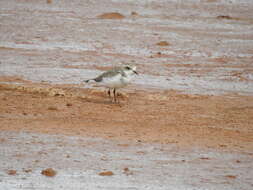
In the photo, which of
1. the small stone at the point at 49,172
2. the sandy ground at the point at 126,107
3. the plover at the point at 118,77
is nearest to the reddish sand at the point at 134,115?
the sandy ground at the point at 126,107

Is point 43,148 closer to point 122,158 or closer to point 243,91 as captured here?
point 122,158

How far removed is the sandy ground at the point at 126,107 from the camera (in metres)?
7.21

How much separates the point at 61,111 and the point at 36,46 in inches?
326

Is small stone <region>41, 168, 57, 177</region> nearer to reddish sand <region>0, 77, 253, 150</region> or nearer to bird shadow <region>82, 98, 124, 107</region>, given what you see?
reddish sand <region>0, 77, 253, 150</region>

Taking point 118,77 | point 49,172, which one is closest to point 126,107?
point 118,77

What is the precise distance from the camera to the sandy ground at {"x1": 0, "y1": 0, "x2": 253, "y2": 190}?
284 inches

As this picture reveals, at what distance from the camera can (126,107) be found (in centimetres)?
1125

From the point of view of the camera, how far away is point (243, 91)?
13602mm

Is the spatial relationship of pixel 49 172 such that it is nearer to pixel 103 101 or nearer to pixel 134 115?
pixel 134 115

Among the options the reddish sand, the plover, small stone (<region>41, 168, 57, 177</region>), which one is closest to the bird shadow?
the reddish sand

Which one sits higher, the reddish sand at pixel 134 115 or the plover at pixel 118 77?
the plover at pixel 118 77

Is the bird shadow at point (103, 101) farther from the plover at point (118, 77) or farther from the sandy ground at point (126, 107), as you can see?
the plover at point (118, 77)

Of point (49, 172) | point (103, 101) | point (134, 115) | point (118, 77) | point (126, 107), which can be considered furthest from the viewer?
point (103, 101)

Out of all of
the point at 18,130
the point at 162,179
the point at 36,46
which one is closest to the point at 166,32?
the point at 36,46
